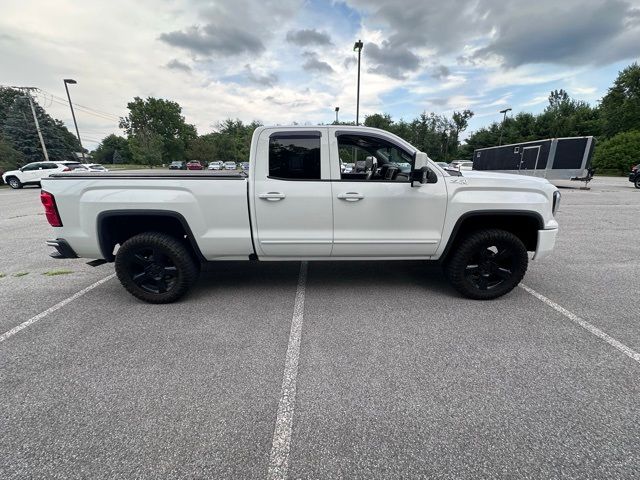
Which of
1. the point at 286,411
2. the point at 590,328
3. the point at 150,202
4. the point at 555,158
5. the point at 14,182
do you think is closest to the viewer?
the point at 286,411

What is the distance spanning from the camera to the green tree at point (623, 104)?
36562 millimetres

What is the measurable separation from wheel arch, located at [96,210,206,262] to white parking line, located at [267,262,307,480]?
1473mm

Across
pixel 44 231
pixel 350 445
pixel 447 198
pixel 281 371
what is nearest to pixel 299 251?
pixel 281 371

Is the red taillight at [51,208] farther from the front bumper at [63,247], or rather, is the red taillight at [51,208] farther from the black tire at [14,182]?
the black tire at [14,182]

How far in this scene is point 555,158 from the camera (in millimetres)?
15969

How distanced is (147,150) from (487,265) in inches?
2587

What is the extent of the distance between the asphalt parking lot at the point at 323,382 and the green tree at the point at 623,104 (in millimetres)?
49241

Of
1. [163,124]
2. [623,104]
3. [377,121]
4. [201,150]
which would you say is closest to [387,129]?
[377,121]

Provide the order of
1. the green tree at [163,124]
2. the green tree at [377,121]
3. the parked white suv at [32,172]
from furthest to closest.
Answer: the green tree at [163,124] → the green tree at [377,121] → the parked white suv at [32,172]

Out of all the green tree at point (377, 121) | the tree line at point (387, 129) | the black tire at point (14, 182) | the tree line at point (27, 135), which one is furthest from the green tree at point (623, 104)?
the tree line at point (27, 135)

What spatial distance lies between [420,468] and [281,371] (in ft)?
3.80

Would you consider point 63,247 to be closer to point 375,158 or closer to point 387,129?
point 375,158

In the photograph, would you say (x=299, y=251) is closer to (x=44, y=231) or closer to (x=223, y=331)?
(x=223, y=331)

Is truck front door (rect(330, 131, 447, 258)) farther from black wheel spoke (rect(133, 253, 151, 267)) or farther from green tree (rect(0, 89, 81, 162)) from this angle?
green tree (rect(0, 89, 81, 162))
